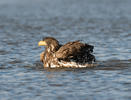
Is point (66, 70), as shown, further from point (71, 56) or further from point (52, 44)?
point (52, 44)

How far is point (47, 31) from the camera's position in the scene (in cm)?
2202

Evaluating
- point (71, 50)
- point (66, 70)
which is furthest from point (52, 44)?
point (66, 70)

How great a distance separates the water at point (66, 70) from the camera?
30.6ft

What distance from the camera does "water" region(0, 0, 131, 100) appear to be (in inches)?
367

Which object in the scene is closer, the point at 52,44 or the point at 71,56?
the point at 71,56

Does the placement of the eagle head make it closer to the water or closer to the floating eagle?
the floating eagle

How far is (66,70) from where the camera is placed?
12.1 m

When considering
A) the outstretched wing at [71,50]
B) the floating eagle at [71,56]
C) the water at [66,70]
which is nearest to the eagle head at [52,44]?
the floating eagle at [71,56]

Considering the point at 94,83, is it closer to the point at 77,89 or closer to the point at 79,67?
the point at 77,89

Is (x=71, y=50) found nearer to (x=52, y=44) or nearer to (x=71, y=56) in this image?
(x=71, y=56)

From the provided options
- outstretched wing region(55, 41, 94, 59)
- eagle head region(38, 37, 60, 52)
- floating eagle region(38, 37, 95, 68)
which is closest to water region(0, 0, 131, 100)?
floating eagle region(38, 37, 95, 68)

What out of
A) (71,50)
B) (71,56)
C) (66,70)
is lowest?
(66,70)

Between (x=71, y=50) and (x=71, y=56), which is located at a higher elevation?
(x=71, y=50)

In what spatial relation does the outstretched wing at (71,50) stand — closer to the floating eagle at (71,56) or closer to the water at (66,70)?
the floating eagle at (71,56)
